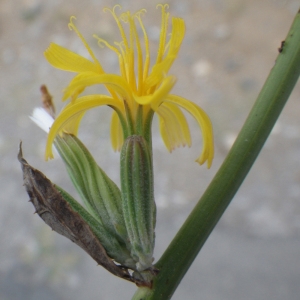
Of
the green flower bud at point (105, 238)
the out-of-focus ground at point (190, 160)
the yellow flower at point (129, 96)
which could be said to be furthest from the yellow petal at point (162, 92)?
the out-of-focus ground at point (190, 160)

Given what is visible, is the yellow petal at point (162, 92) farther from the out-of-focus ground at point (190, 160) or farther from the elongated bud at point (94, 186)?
the out-of-focus ground at point (190, 160)

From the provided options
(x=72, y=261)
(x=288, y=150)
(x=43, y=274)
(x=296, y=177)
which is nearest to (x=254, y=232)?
(x=296, y=177)

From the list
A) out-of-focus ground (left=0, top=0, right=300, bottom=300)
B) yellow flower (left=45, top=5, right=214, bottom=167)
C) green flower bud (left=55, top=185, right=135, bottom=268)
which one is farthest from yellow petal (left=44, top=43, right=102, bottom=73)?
out-of-focus ground (left=0, top=0, right=300, bottom=300)

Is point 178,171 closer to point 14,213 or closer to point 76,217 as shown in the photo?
point 14,213

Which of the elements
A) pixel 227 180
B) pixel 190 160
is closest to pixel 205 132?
pixel 227 180

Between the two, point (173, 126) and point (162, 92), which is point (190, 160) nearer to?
point (173, 126)

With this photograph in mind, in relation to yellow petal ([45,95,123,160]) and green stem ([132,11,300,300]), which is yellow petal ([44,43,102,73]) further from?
green stem ([132,11,300,300])
